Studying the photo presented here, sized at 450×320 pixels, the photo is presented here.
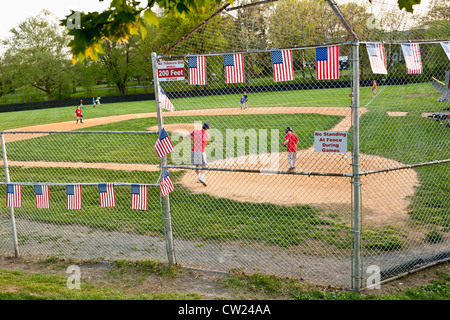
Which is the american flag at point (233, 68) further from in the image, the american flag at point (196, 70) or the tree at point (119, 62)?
the tree at point (119, 62)

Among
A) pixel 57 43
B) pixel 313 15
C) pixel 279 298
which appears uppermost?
pixel 57 43

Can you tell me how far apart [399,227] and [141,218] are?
5897 millimetres

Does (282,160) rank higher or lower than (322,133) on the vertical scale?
lower

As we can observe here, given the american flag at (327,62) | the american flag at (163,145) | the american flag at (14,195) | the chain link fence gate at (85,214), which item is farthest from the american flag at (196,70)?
the american flag at (14,195)

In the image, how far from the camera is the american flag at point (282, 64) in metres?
6.15

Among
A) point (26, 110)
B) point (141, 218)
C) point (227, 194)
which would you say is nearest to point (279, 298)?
point (141, 218)

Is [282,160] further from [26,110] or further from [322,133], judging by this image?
[26,110]

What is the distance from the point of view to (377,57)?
19.3 ft

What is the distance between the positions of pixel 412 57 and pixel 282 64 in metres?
1.98

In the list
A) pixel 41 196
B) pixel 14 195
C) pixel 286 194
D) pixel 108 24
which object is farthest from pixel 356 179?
pixel 14 195

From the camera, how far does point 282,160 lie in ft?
51.3

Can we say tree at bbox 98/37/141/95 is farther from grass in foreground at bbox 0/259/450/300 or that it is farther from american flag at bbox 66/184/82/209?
grass in foreground at bbox 0/259/450/300

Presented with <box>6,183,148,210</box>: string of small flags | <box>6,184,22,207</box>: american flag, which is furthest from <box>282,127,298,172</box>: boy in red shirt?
<box>6,184,22,207</box>: american flag

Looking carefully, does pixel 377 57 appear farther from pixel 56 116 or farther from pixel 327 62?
pixel 56 116
